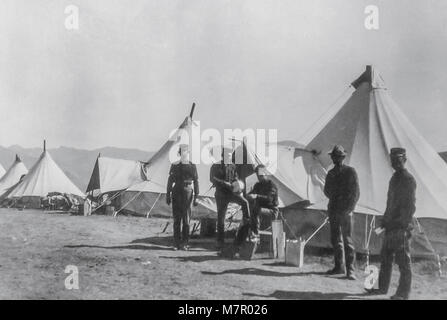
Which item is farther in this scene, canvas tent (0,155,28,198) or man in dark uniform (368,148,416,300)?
canvas tent (0,155,28,198)

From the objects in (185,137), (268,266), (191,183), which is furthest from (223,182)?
(185,137)

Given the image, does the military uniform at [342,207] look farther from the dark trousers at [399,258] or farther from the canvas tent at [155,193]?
the canvas tent at [155,193]

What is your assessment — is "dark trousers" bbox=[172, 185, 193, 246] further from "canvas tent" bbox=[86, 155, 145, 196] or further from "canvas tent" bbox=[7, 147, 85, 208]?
"canvas tent" bbox=[7, 147, 85, 208]

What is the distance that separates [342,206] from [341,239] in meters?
0.51

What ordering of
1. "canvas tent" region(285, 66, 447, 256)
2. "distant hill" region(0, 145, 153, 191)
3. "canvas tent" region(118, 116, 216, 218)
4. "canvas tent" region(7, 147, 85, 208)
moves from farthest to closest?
"distant hill" region(0, 145, 153, 191), "canvas tent" region(7, 147, 85, 208), "canvas tent" region(118, 116, 216, 218), "canvas tent" region(285, 66, 447, 256)

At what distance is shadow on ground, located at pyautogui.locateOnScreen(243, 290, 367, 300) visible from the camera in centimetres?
566

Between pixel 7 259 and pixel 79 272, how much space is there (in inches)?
65.6

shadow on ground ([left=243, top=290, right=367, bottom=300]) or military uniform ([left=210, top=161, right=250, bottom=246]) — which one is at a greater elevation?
military uniform ([left=210, top=161, right=250, bottom=246])

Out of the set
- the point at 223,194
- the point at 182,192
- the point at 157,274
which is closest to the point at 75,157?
the point at 182,192

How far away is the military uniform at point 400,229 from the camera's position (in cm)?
574

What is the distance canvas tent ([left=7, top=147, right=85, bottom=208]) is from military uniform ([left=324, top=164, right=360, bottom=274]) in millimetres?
16895

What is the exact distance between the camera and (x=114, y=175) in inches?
749

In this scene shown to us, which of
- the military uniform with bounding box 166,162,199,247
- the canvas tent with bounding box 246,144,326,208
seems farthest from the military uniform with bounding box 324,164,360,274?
the military uniform with bounding box 166,162,199,247

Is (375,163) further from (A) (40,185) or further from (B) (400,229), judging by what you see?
(A) (40,185)
